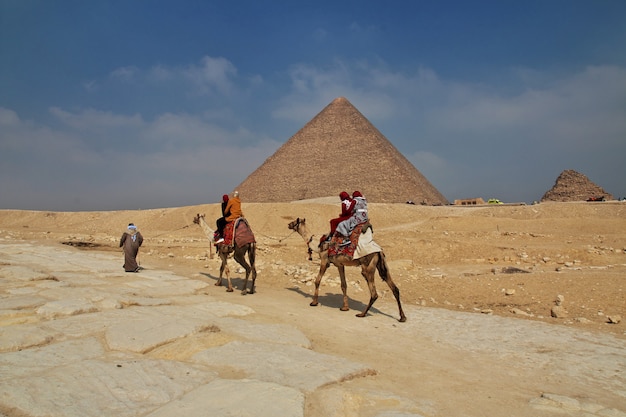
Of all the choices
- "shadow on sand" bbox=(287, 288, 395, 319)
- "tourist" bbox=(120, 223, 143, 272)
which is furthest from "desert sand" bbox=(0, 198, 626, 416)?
"tourist" bbox=(120, 223, 143, 272)

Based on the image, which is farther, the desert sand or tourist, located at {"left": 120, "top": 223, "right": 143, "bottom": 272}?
tourist, located at {"left": 120, "top": 223, "right": 143, "bottom": 272}

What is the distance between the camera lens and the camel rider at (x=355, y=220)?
6332 millimetres

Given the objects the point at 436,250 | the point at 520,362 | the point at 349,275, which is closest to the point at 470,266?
the point at 436,250

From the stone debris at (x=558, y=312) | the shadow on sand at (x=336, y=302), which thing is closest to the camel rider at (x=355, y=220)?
the shadow on sand at (x=336, y=302)

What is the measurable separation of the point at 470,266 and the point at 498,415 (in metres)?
9.87

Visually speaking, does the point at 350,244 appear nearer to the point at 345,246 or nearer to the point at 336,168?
the point at 345,246

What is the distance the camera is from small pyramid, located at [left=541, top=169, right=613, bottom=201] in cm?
4644

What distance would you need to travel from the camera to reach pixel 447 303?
24.5ft

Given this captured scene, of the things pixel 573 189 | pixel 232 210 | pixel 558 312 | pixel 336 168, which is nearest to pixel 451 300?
pixel 558 312

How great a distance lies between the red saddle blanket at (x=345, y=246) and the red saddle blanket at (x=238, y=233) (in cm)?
166

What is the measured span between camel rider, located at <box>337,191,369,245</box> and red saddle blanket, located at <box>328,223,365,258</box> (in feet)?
0.23

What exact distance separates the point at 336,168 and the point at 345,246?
2661 inches

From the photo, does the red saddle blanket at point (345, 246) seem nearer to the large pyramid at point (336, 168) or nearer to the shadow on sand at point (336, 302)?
the shadow on sand at point (336, 302)

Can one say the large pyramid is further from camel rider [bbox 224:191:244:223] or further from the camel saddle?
the camel saddle
